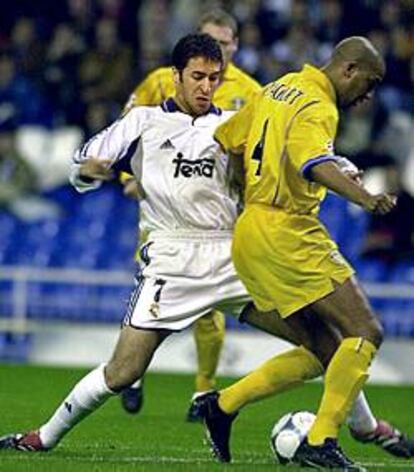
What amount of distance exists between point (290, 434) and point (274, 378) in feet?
1.37

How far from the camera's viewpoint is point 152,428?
1121cm

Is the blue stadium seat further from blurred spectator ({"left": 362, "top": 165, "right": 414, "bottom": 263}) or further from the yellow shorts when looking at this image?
the yellow shorts

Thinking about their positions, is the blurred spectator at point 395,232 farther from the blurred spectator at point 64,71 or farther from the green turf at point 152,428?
the blurred spectator at point 64,71

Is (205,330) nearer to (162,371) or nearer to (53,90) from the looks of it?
(162,371)

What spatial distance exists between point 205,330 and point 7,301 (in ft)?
19.6

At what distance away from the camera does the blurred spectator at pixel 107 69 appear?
62.3ft

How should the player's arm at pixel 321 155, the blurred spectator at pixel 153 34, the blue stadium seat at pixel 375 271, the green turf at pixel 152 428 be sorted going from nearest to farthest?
the player's arm at pixel 321 155, the green turf at pixel 152 428, the blue stadium seat at pixel 375 271, the blurred spectator at pixel 153 34

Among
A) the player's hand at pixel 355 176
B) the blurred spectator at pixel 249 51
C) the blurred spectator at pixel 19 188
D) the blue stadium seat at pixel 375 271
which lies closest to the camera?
the player's hand at pixel 355 176

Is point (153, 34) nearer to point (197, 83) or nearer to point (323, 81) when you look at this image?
point (197, 83)

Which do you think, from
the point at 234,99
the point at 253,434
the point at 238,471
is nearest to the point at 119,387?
the point at 238,471

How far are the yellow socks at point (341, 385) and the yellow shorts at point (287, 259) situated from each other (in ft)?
1.00

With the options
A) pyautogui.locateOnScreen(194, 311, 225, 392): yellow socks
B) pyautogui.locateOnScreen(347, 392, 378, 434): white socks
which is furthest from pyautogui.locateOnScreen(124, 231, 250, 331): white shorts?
pyautogui.locateOnScreen(194, 311, 225, 392): yellow socks

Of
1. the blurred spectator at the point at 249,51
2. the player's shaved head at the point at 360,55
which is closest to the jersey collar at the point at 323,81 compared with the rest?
the player's shaved head at the point at 360,55

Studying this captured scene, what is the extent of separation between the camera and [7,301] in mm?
17188
